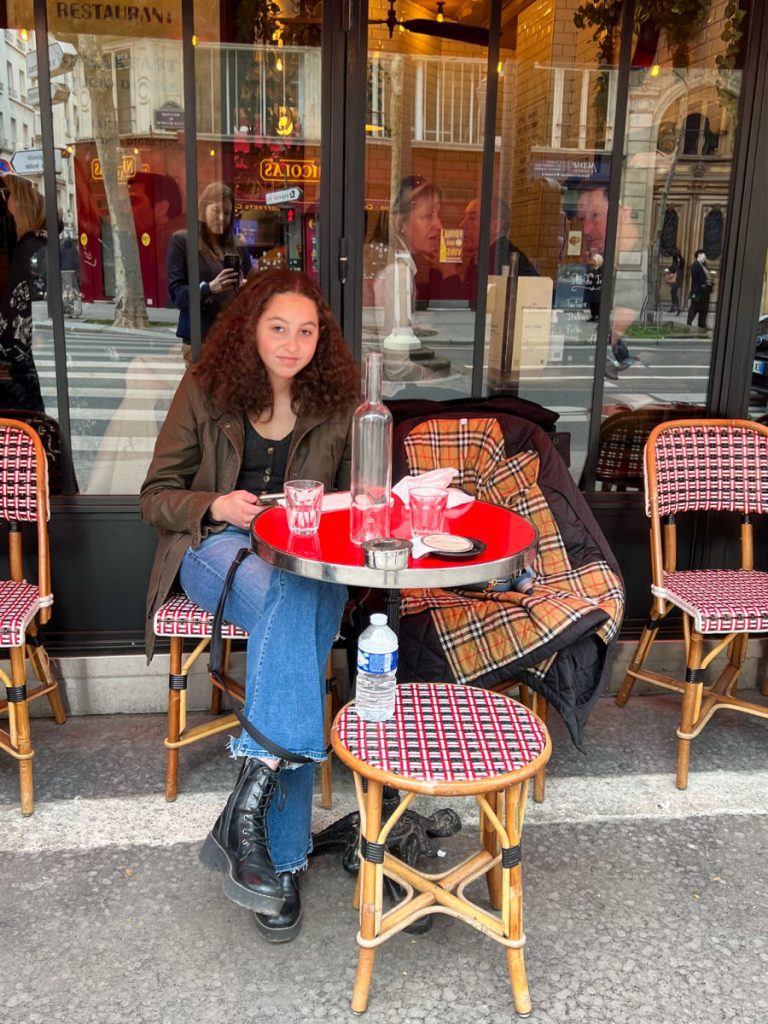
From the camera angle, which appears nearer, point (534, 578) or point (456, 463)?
point (534, 578)

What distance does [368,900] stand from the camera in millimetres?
1875

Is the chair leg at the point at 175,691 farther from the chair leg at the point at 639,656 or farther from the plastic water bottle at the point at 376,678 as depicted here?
the chair leg at the point at 639,656

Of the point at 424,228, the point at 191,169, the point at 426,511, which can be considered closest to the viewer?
the point at 426,511

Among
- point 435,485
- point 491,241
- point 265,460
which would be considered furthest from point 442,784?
point 491,241

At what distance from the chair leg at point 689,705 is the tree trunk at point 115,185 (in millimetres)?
2161

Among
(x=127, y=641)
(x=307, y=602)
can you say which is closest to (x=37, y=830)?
(x=127, y=641)

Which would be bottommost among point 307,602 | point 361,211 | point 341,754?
point 341,754

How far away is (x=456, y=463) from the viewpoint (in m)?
2.95

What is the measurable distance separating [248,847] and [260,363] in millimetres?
1307

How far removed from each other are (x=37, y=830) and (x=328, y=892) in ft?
2.81

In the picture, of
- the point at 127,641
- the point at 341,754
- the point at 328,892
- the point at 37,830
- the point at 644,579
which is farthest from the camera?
the point at 644,579

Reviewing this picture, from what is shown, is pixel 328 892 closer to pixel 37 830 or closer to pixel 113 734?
pixel 37 830

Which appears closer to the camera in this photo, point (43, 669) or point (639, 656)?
point (43, 669)

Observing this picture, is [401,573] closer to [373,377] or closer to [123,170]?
[373,377]
